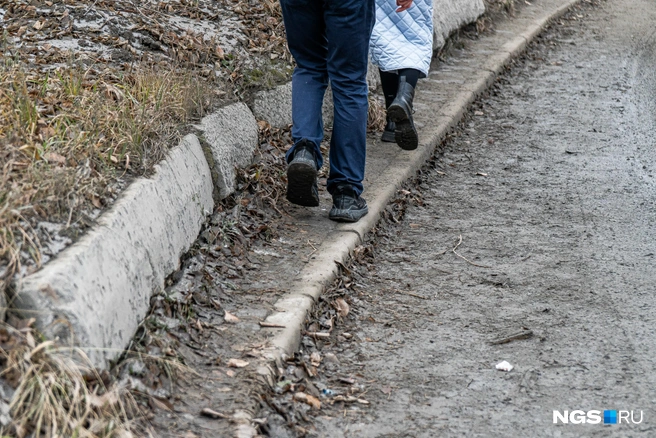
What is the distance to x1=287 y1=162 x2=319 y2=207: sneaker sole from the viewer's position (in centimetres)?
409

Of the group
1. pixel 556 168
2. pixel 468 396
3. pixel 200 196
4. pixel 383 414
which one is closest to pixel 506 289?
pixel 468 396

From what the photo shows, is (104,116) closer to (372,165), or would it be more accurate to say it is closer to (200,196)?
(200,196)

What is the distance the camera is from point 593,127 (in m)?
6.51

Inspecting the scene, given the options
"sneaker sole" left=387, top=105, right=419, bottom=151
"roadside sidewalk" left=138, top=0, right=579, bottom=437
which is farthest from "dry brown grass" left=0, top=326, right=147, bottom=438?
"sneaker sole" left=387, top=105, right=419, bottom=151

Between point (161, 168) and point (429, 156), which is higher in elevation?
point (161, 168)

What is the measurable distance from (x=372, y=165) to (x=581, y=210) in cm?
133

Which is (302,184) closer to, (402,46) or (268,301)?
(268,301)

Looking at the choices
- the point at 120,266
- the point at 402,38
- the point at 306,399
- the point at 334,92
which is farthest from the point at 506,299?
the point at 402,38

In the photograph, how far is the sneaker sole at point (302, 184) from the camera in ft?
13.4

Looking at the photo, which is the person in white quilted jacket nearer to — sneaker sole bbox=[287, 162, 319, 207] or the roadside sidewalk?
the roadside sidewalk

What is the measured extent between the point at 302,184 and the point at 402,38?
5.60ft

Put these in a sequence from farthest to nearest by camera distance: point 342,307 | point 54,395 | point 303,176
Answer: point 303,176
point 342,307
point 54,395

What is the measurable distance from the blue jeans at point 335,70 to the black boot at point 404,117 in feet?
2.22

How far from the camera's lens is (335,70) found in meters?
4.17
